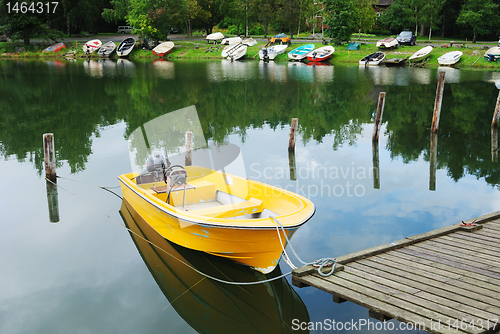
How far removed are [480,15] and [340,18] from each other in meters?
15.4

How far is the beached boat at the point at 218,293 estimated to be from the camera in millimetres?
6469

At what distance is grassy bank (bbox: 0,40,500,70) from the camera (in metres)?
43.3

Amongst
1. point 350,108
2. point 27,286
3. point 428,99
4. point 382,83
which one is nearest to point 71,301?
point 27,286

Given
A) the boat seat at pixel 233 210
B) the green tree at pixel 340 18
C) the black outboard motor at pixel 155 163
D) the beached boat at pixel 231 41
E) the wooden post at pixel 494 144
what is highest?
the green tree at pixel 340 18

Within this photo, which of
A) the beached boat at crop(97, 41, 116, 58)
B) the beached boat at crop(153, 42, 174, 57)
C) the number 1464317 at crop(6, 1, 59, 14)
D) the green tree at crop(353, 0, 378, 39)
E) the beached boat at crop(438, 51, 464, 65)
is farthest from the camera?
the beached boat at crop(97, 41, 116, 58)

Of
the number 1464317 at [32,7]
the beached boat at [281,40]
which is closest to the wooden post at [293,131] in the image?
the beached boat at [281,40]

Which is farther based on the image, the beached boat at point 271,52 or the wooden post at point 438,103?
the beached boat at point 271,52

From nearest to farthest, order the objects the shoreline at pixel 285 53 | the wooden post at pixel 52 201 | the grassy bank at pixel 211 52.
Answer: the wooden post at pixel 52 201 → the shoreline at pixel 285 53 → the grassy bank at pixel 211 52

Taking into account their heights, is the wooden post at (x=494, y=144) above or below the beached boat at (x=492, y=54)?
below

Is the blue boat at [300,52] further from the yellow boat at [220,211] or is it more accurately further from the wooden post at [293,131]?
the yellow boat at [220,211]

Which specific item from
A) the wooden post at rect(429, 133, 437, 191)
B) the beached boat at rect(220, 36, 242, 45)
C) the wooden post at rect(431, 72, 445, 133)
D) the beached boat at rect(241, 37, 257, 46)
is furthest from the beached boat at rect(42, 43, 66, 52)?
the wooden post at rect(429, 133, 437, 191)

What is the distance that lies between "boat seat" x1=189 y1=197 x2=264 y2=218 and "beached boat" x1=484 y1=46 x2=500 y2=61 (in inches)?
1573

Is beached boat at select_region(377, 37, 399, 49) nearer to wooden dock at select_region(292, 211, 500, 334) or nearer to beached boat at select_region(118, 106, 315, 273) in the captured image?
beached boat at select_region(118, 106, 315, 273)

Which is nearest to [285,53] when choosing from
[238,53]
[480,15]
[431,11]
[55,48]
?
[238,53]
